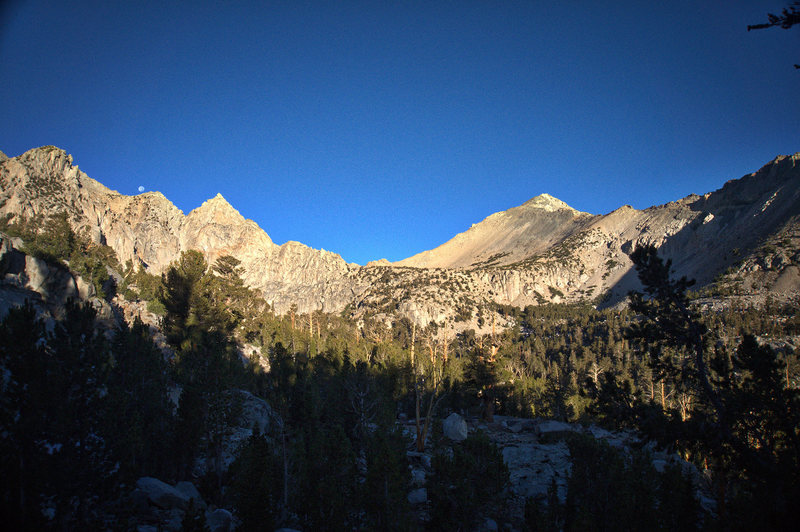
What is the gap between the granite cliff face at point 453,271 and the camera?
357 ft

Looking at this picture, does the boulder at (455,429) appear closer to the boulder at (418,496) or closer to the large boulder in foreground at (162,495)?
the boulder at (418,496)

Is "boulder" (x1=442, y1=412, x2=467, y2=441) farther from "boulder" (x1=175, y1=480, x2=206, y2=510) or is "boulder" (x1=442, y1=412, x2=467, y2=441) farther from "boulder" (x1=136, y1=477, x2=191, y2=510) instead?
"boulder" (x1=136, y1=477, x2=191, y2=510)

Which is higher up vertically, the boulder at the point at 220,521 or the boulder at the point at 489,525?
the boulder at the point at 220,521

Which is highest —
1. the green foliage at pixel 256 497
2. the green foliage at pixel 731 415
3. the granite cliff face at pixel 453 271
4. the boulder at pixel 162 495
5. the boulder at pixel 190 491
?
the granite cliff face at pixel 453 271

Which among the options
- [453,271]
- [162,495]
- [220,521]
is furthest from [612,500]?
[453,271]

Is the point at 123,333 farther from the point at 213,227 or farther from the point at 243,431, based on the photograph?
the point at 213,227

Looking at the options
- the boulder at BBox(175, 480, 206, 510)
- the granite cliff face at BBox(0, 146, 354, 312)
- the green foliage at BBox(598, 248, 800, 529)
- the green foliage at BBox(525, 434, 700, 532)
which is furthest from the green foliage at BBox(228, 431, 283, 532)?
the granite cliff face at BBox(0, 146, 354, 312)

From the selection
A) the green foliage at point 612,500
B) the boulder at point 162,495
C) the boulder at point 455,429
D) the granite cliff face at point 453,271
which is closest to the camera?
the green foliage at point 612,500

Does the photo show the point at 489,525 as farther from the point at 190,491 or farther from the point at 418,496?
the point at 190,491

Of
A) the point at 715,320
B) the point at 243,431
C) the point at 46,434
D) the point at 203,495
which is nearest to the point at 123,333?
the point at 243,431

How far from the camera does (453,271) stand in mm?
177000

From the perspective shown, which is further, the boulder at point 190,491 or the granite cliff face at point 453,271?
the granite cliff face at point 453,271

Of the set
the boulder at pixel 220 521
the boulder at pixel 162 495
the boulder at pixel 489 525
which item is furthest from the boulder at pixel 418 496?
the boulder at pixel 162 495

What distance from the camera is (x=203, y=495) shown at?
20.1 meters
